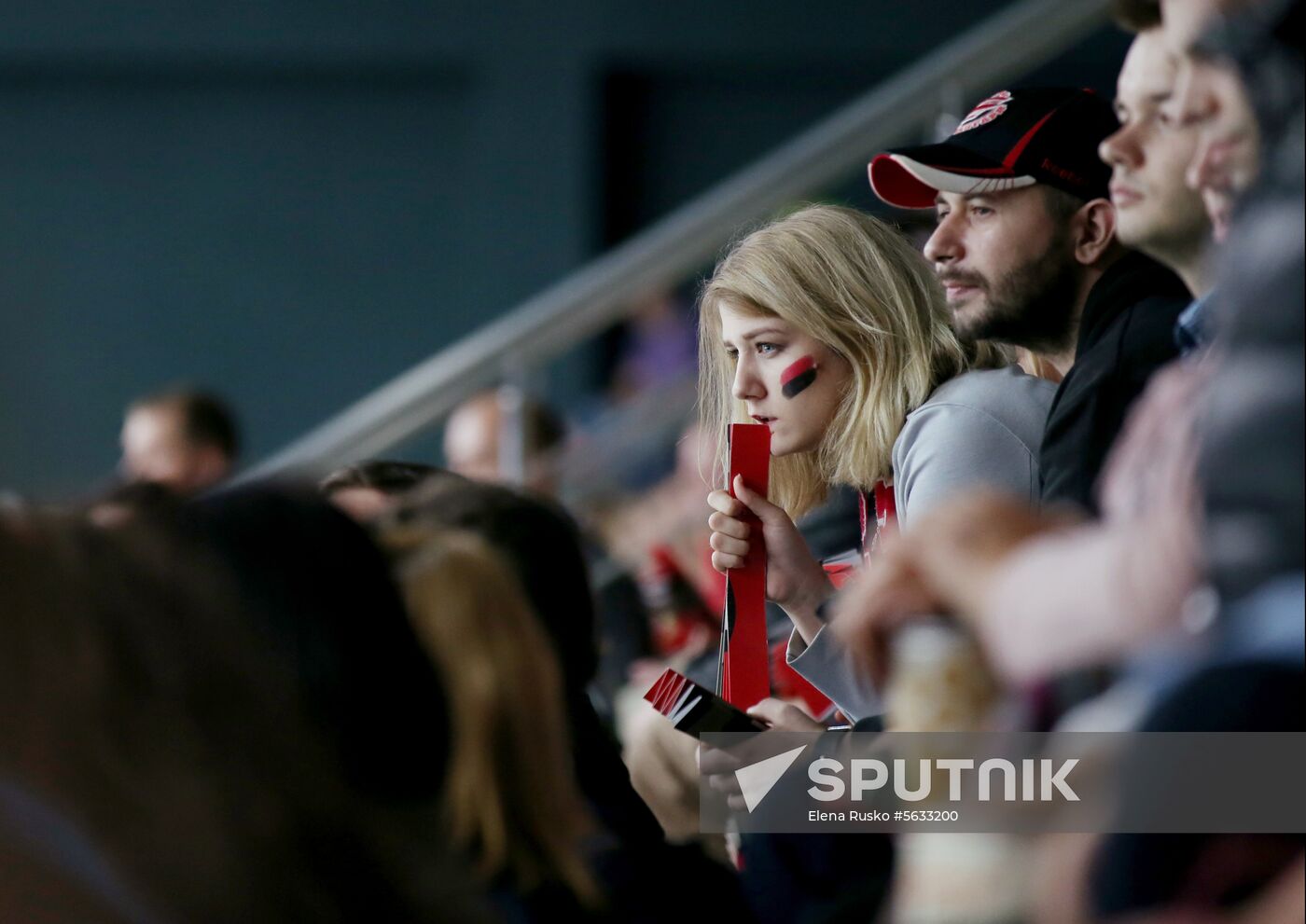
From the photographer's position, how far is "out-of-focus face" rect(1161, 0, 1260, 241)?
1.12 meters

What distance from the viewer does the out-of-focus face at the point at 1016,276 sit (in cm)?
175

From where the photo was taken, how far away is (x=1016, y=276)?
175 centimetres

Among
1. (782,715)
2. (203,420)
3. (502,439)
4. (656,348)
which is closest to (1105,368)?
(782,715)

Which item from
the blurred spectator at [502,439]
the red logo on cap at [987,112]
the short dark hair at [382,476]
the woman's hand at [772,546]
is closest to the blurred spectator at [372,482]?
the short dark hair at [382,476]

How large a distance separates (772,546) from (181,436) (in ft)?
8.10

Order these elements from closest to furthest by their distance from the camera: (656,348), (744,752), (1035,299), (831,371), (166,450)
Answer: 1. (744,752)
2. (1035,299)
3. (831,371)
4. (166,450)
5. (656,348)

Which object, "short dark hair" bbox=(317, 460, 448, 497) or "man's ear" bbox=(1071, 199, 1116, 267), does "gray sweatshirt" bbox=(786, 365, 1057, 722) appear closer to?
"man's ear" bbox=(1071, 199, 1116, 267)

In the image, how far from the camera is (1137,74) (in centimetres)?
135

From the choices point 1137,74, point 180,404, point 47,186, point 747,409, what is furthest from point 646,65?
point 1137,74

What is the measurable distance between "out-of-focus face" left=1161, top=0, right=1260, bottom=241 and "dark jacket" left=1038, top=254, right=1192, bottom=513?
0.24m

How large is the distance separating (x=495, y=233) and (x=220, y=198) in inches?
46.9

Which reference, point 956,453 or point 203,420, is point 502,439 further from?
point 956,453

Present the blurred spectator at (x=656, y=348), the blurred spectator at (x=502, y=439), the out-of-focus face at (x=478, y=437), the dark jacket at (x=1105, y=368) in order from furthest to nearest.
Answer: the blurred spectator at (x=656, y=348) < the out-of-focus face at (x=478, y=437) < the blurred spectator at (x=502, y=439) < the dark jacket at (x=1105, y=368)

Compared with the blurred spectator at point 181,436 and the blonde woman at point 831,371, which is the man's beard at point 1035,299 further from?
the blurred spectator at point 181,436
